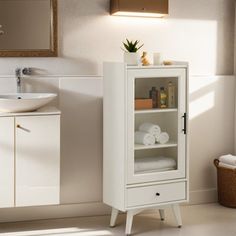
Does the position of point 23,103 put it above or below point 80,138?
above

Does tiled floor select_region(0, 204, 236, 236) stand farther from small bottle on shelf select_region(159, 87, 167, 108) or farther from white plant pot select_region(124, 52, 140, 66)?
white plant pot select_region(124, 52, 140, 66)

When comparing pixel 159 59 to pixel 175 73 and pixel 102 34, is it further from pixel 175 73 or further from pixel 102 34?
pixel 102 34

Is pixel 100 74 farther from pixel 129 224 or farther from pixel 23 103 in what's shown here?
pixel 129 224

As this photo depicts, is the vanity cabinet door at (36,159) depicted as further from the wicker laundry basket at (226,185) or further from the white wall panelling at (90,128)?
the wicker laundry basket at (226,185)

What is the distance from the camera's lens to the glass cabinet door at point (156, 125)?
13.6 ft

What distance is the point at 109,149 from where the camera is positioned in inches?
170

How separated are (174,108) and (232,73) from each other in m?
0.99

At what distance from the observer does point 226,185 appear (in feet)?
15.9

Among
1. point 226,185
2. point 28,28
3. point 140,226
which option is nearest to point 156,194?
point 140,226

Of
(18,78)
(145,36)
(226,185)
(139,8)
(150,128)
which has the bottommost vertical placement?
(226,185)

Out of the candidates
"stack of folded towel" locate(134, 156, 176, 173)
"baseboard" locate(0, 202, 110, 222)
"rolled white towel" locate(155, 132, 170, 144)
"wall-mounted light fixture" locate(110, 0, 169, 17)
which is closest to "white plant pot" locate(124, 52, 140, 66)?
"wall-mounted light fixture" locate(110, 0, 169, 17)

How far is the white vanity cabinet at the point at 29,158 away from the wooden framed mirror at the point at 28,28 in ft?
1.98

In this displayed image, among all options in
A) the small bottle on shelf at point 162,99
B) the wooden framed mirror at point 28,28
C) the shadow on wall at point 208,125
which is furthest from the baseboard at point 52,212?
the wooden framed mirror at point 28,28

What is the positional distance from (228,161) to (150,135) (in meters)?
0.91
